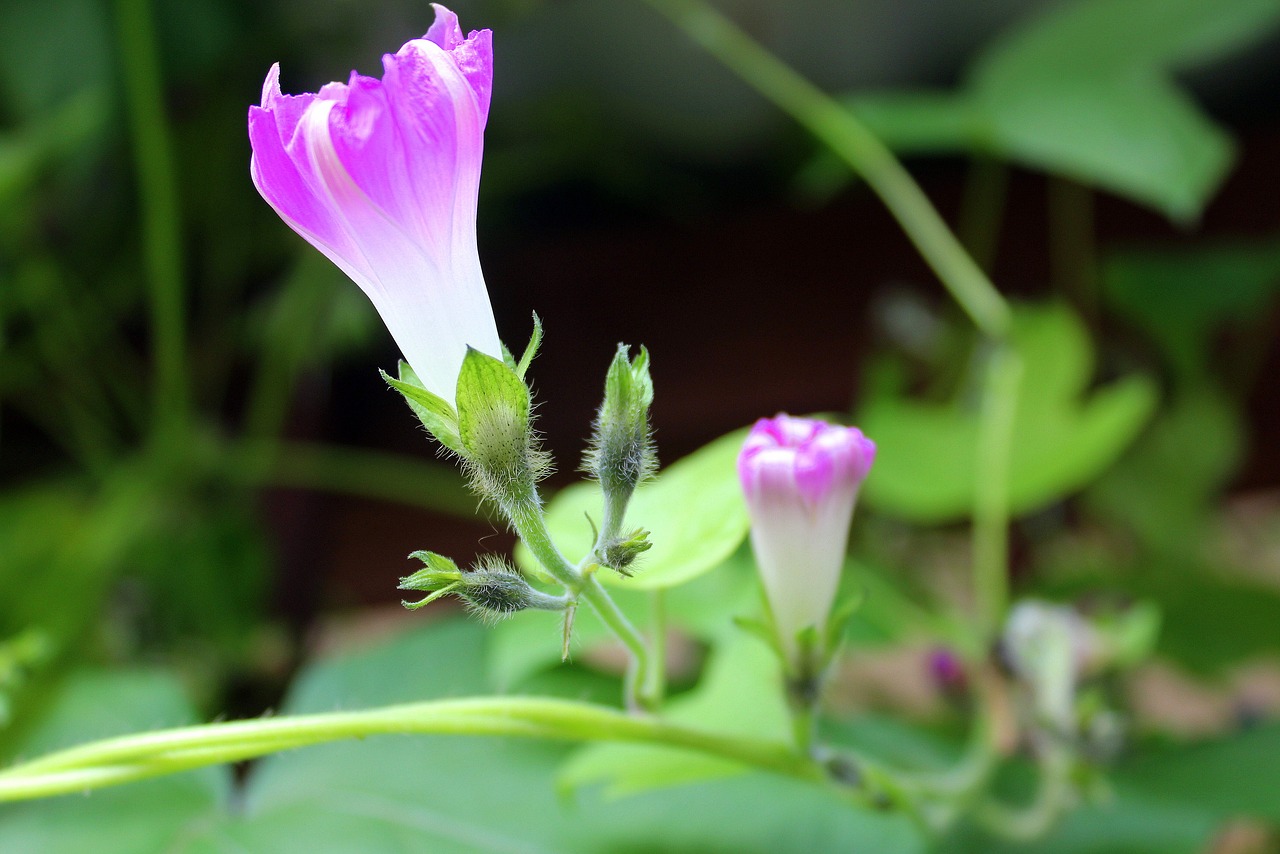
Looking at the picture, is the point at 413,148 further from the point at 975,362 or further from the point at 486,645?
the point at 975,362

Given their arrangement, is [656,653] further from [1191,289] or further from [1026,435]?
[1191,289]

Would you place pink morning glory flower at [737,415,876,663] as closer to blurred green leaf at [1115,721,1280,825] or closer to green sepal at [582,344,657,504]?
green sepal at [582,344,657,504]

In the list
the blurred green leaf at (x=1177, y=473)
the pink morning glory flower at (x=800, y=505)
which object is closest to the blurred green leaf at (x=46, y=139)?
the pink morning glory flower at (x=800, y=505)

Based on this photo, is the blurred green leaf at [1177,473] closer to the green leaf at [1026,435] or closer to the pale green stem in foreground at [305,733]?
the green leaf at [1026,435]

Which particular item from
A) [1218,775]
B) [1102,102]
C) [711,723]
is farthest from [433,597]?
[1102,102]

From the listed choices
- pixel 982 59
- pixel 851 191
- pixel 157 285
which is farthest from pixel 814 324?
pixel 157 285
